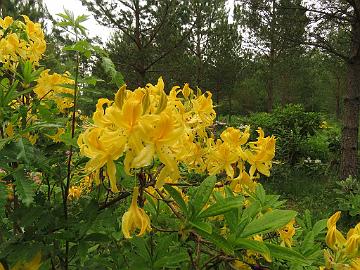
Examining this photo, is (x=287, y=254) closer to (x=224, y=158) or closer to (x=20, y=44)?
(x=224, y=158)

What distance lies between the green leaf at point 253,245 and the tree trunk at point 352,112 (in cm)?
473

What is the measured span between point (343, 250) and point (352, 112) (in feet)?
15.0

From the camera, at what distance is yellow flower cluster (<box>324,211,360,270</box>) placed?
824mm

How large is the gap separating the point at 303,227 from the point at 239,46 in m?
13.5

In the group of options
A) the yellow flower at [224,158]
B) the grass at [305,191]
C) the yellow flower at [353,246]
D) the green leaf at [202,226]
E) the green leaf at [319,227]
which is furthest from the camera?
the grass at [305,191]

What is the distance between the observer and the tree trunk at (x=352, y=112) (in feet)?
16.2

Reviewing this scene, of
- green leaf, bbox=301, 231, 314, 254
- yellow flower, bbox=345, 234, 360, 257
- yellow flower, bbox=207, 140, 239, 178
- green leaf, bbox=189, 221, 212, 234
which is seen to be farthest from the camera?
green leaf, bbox=301, 231, 314, 254

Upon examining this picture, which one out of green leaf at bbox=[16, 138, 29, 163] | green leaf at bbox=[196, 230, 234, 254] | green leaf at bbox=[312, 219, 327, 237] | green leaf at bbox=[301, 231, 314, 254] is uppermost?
green leaf at bbox=[16, 138, 29, 163]

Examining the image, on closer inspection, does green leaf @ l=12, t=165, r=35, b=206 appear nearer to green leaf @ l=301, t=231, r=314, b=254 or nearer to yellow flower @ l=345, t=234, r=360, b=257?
yellow flower @ l=345, t=234, r=360, b=257

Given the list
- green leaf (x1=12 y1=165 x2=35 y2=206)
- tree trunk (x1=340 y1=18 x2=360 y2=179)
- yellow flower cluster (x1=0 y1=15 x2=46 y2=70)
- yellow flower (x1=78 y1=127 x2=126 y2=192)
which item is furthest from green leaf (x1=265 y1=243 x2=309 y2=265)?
tree trunk (x1=340 y1=18 x2=360 y2=179)

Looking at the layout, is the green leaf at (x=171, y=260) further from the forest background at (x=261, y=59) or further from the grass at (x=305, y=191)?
the grass at (x=305, y=191)

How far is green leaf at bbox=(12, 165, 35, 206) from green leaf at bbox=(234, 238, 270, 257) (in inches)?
16.7

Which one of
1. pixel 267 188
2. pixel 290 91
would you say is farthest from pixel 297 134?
pixel 290 91

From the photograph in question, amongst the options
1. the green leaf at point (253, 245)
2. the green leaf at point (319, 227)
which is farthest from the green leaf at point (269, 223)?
the green leaf at point (319, 227)
